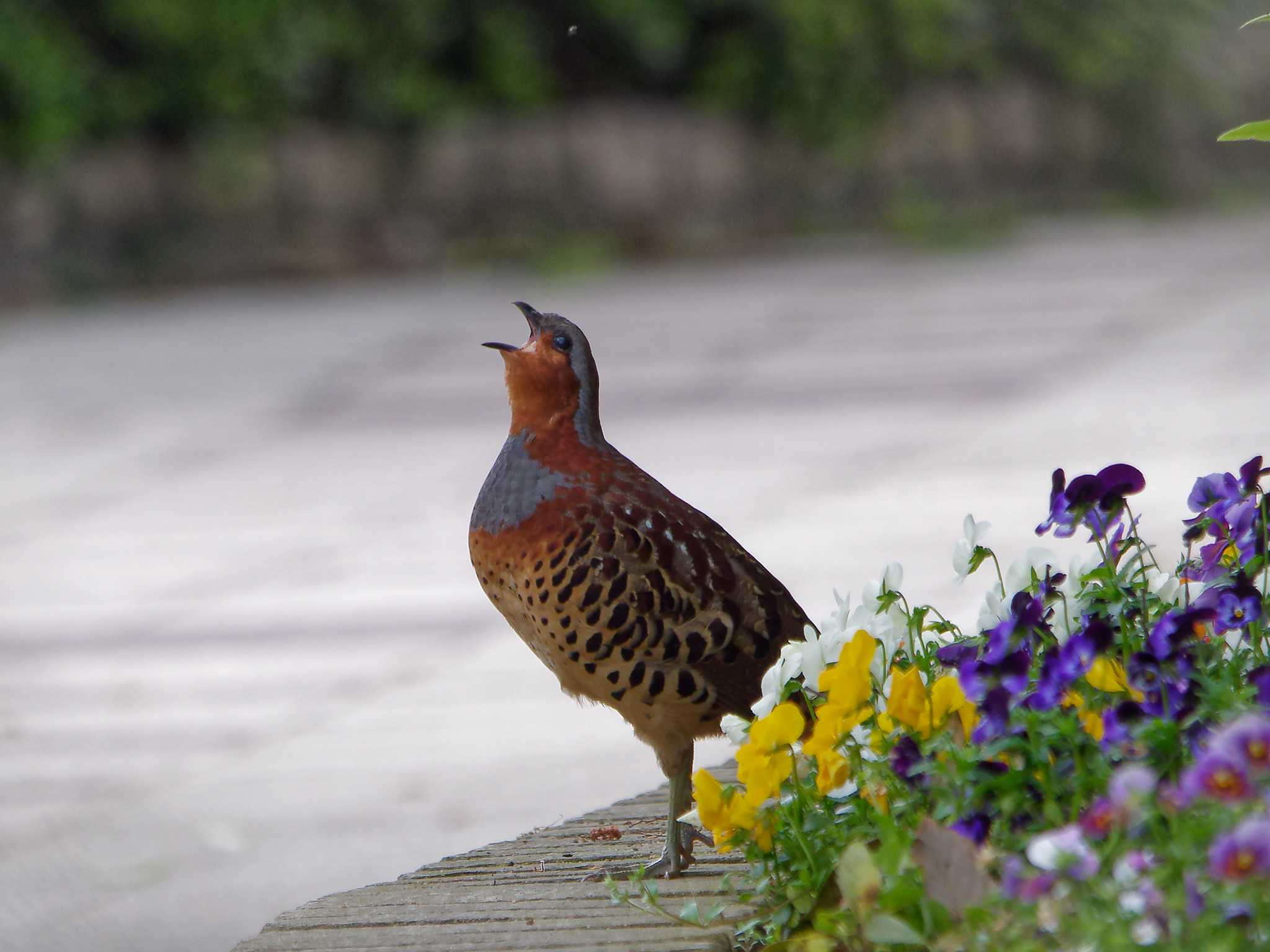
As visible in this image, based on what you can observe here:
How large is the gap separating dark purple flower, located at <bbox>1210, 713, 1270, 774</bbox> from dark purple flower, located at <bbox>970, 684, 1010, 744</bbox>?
0.94 ft

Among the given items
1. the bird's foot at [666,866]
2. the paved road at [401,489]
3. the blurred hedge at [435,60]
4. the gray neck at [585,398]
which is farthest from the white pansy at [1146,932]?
the blurred hedge at [435,60]

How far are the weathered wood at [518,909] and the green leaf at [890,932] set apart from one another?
235 mm

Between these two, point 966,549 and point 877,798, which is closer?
point 877,798

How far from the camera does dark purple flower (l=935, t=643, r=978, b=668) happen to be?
1925 mm

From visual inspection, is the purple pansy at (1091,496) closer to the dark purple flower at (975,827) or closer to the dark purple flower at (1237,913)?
the dark purple flower at (975,827)

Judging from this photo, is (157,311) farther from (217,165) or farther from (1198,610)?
(1198,610)

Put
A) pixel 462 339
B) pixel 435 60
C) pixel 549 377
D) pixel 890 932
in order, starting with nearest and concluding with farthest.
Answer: pixel 890 932 < pixel 549 377 < pixel 462 339 < pixel 435 60

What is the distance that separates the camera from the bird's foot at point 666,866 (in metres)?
2.05

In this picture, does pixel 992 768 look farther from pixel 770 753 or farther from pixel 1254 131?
pixel 1254 131

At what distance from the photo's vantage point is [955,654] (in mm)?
1938

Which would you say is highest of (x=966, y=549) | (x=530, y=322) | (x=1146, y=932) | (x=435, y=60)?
(x=435, y=60)

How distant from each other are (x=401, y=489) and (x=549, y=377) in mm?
5281

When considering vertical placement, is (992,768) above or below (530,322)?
below

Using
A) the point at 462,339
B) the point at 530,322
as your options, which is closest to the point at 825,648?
the point at 530,322
